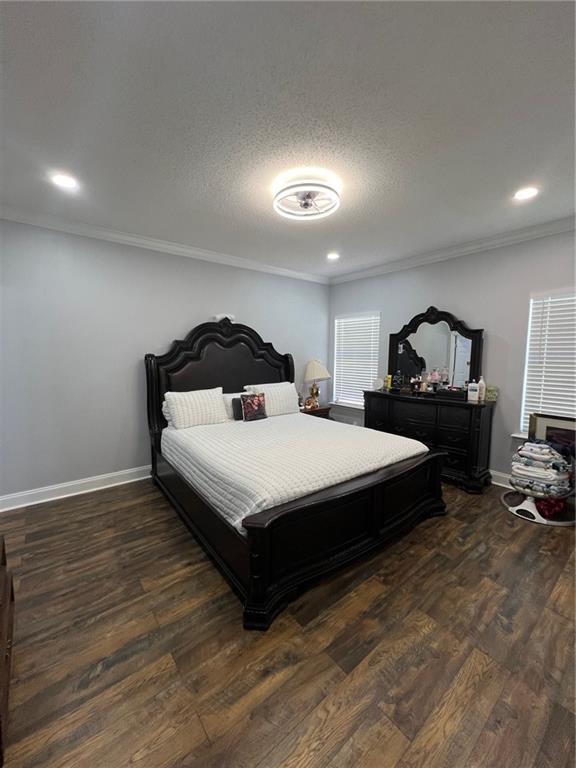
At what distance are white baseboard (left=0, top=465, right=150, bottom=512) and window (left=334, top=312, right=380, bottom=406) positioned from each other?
3142 mm

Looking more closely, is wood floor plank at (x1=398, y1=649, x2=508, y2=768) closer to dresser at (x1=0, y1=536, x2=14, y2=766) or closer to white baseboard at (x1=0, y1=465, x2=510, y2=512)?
dresser at (x1=0, y1=536, x2=14, y2=766)

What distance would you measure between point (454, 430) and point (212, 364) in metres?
2.85

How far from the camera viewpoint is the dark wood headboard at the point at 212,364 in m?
3.44

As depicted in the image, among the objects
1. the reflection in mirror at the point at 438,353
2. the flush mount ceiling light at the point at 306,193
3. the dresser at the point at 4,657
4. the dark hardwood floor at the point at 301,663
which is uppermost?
the flush mount ceiling light at the point at 306,193

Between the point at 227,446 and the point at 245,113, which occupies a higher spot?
the point at 245,113

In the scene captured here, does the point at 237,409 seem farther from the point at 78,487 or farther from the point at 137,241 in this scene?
the point at 137,241

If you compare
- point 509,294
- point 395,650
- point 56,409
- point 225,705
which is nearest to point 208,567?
point 225,705

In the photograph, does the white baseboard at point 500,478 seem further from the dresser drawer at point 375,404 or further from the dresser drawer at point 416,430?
the dresser drawer at point 375,404

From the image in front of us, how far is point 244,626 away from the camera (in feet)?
5.41

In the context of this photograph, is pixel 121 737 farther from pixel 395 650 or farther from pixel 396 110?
pixel 396 110

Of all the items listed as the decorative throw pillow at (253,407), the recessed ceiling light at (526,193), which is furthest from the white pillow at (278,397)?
the recessed ceiling light at (526,193)

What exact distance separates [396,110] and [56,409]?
353 cm

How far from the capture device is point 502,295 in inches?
131

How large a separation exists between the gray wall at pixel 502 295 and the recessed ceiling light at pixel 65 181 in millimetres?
3683
